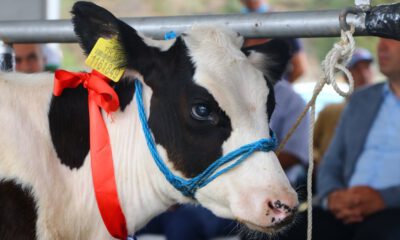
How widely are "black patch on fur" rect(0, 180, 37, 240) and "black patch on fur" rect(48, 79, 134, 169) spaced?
181mm

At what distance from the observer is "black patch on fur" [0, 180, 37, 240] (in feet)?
7.21

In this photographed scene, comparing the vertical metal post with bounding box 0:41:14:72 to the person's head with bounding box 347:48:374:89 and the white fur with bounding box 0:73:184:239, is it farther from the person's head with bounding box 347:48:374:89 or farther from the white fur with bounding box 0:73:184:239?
the person's head with bounding box 347:48:374:89

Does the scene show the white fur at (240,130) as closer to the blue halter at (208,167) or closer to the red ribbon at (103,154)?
the blue halter at (208,167)

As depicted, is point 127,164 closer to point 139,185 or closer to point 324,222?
point 139,185

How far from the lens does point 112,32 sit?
7.71ft

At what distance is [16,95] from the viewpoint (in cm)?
237

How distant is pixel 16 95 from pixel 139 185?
50cm

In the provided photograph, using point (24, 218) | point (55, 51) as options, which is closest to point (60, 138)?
point (24, 218)

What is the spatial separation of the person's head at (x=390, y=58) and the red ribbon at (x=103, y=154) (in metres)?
1.90

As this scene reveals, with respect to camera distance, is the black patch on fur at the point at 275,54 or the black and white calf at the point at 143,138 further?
the black patch on fur at the point at 275,54

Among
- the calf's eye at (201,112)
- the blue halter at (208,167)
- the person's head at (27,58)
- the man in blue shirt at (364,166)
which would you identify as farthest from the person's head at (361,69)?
the calf's eye at (201,112)

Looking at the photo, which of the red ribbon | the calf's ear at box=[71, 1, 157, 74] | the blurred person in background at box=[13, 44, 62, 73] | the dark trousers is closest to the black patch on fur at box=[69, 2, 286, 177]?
the calf's ear at box=[71, 1, 157, 74]

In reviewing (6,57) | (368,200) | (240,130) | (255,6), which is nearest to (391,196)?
(368,200)

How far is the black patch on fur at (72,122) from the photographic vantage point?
2.34 metres
